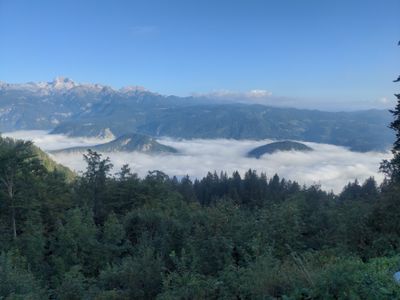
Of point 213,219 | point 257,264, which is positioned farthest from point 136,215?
point 257,264

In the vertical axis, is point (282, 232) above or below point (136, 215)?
above

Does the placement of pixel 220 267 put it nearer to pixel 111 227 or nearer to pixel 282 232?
pixel 282 232

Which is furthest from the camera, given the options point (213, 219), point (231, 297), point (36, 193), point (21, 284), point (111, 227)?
point (36, 193)

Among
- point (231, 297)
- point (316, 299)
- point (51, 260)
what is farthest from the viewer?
point (51, 260)

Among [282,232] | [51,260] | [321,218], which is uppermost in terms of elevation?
[282,232]

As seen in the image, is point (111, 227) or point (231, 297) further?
point (111, 227)

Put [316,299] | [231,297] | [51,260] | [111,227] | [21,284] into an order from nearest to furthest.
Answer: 1. [316,299]
2. [231,297]
3. [21,284]
4. [51,260]
5. [111,227]

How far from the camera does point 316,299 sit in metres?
6.39

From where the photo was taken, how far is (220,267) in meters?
10.1

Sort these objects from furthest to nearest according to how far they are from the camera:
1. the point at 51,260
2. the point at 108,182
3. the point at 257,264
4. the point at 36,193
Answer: the point at 108,182 < the point at 36,193 < the point at 51,260 < the point at 257,264

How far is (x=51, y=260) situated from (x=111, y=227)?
385 centimetres

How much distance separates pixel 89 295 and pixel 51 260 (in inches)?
473

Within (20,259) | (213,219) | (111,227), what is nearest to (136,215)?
(111,227)

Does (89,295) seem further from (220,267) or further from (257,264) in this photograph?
(257,264)
